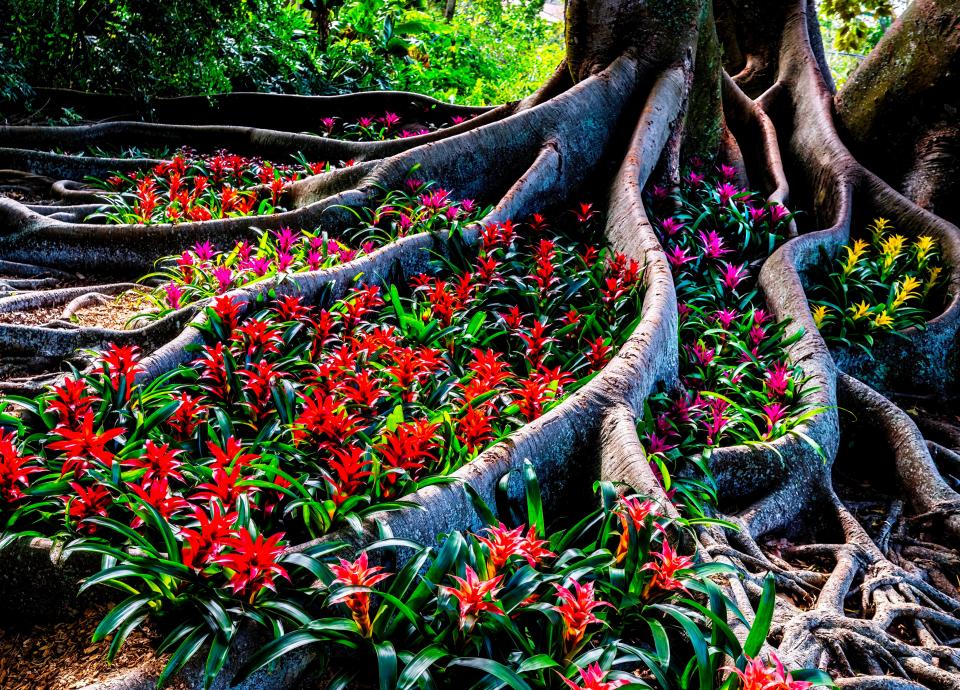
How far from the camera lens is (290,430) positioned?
294 cm

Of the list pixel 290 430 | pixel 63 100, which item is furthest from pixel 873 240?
pixel 63 100

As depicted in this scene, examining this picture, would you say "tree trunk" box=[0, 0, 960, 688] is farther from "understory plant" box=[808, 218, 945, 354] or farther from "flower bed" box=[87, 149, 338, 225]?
"flower bed" box=[87, 149, 338, 225]

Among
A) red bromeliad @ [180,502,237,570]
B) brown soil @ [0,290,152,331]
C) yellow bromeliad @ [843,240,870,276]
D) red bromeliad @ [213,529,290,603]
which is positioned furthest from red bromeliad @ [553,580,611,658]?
yellow bromeliad @ [843,240,870,276]

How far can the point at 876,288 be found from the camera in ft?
17.6

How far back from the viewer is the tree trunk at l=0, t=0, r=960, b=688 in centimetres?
311

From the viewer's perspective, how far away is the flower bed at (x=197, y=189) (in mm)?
5195

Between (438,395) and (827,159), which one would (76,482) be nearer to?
(438,395)

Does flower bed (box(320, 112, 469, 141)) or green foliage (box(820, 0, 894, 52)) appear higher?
green foliage (box(820, 0, 894, 52))

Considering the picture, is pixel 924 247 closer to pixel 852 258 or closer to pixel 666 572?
pixel 852 258

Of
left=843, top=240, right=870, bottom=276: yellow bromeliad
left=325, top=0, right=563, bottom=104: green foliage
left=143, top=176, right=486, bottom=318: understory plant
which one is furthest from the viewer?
left=325, top=0, right=563, bottom=104: green foliage

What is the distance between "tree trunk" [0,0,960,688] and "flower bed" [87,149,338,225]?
0.86 feet

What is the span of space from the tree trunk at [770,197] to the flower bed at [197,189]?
0.26 m

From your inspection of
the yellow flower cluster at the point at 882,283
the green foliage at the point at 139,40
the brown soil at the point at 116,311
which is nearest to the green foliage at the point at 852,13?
the yellow flower cluster at the point at 882,283

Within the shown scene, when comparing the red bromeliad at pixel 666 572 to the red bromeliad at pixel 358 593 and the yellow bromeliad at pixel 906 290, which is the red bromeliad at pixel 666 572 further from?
the yellow bromeliad at pixel 906 290
